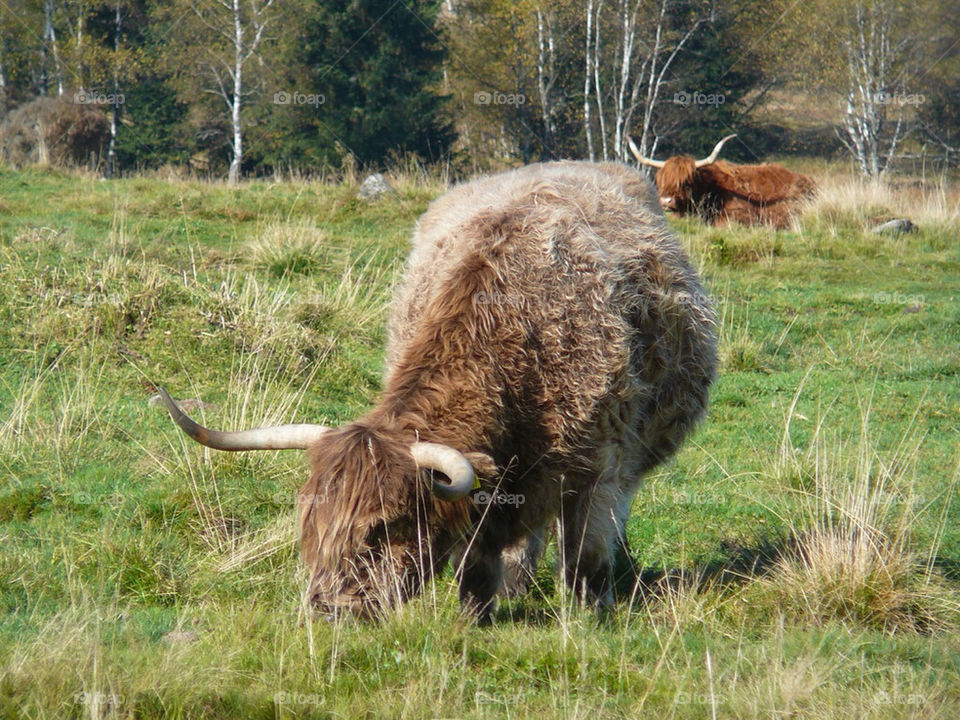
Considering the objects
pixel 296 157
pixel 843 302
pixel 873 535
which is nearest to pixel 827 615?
pixel 873 535

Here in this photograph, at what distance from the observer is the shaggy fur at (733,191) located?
53.4 feet

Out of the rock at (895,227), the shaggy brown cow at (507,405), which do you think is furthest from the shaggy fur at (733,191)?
the shaggy brown cow at (507,405)

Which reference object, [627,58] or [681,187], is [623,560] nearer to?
[681,187]

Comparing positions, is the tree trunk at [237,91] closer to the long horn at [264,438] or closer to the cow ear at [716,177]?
the cow ear at [716,177]

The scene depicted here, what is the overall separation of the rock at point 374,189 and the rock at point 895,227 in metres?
7.19

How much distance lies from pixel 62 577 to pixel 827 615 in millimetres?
3666

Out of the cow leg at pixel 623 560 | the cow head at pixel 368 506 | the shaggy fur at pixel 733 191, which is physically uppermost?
the shaggy fur at pixel 733 191

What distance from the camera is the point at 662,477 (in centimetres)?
699

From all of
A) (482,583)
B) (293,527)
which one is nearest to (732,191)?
(293,527)

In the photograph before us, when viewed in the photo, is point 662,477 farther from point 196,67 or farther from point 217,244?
point 196,67

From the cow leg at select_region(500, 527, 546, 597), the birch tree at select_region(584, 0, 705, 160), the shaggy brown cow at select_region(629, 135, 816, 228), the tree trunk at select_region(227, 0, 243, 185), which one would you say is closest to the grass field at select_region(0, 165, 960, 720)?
the cow leg at select_region(500, 527, 546, 597)

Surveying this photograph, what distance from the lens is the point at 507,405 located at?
455 cm

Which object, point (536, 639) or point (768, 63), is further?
point (768, 63)

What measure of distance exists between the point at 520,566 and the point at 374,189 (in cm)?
1058
